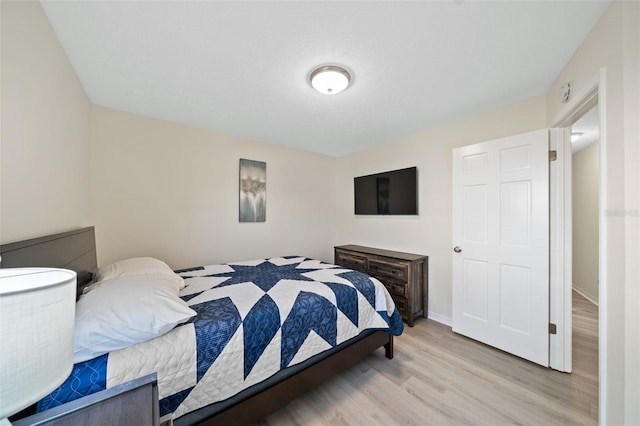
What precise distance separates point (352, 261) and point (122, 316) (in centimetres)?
287

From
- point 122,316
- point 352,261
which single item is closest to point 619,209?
point 122,316

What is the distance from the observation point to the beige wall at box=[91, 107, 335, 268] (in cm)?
244

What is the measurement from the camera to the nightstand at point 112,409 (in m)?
0.69

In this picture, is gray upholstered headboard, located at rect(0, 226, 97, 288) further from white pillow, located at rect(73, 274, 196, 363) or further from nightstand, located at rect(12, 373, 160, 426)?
nightstand, located at rect(12, 373, 160, 426)

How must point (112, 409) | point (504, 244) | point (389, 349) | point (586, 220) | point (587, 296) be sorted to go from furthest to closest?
point (586, 220) < point (587, 296) < point (504, 244) < point (389, 349) < point (112, 409)

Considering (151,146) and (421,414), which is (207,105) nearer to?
(151,146)

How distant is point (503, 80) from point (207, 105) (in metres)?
2.72

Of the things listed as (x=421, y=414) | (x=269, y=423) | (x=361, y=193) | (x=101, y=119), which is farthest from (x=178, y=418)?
(x=361, y=193)

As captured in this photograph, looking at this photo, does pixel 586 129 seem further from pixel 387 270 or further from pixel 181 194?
pixel 181 194

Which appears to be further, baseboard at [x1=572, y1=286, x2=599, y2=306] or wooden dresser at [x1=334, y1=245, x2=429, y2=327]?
baseboard at [x1=572, y1=286, x2=599, y2=306]

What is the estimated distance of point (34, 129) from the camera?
1.22 meters

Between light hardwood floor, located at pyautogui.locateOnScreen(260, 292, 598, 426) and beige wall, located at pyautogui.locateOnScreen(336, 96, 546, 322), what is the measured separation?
0.85 meters

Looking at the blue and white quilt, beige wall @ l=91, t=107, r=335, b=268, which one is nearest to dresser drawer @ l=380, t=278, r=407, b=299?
the blue and white quilt

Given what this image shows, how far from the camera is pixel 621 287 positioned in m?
1.18
